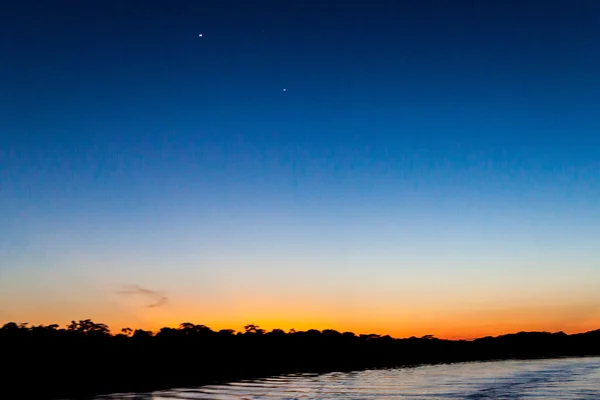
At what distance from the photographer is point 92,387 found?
201ft

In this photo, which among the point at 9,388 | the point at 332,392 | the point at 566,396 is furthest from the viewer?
the point at 9,388

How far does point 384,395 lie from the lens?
149 feet

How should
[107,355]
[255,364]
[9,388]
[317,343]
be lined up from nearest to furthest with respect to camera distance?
[9,388] < [107,355] < [255,364] < [317,343]

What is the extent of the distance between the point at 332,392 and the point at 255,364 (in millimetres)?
70314

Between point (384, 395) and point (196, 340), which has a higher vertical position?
point (196, 340)

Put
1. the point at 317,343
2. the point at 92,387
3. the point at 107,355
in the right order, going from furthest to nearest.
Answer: the point at 317,343 < the point at 107,355 < the point at 92,387

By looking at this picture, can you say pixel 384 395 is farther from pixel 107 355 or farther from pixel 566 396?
pixel 107 355

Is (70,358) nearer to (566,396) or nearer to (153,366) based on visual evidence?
(153,366)

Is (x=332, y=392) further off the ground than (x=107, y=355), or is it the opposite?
(x=107, y=355)

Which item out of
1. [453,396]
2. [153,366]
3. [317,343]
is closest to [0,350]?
[153,366]

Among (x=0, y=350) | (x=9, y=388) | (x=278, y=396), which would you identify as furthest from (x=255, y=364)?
(x=278, y=396)

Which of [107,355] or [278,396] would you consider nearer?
[278,396]

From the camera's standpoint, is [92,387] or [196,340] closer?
[92,387]

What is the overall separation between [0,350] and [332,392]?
176ft
